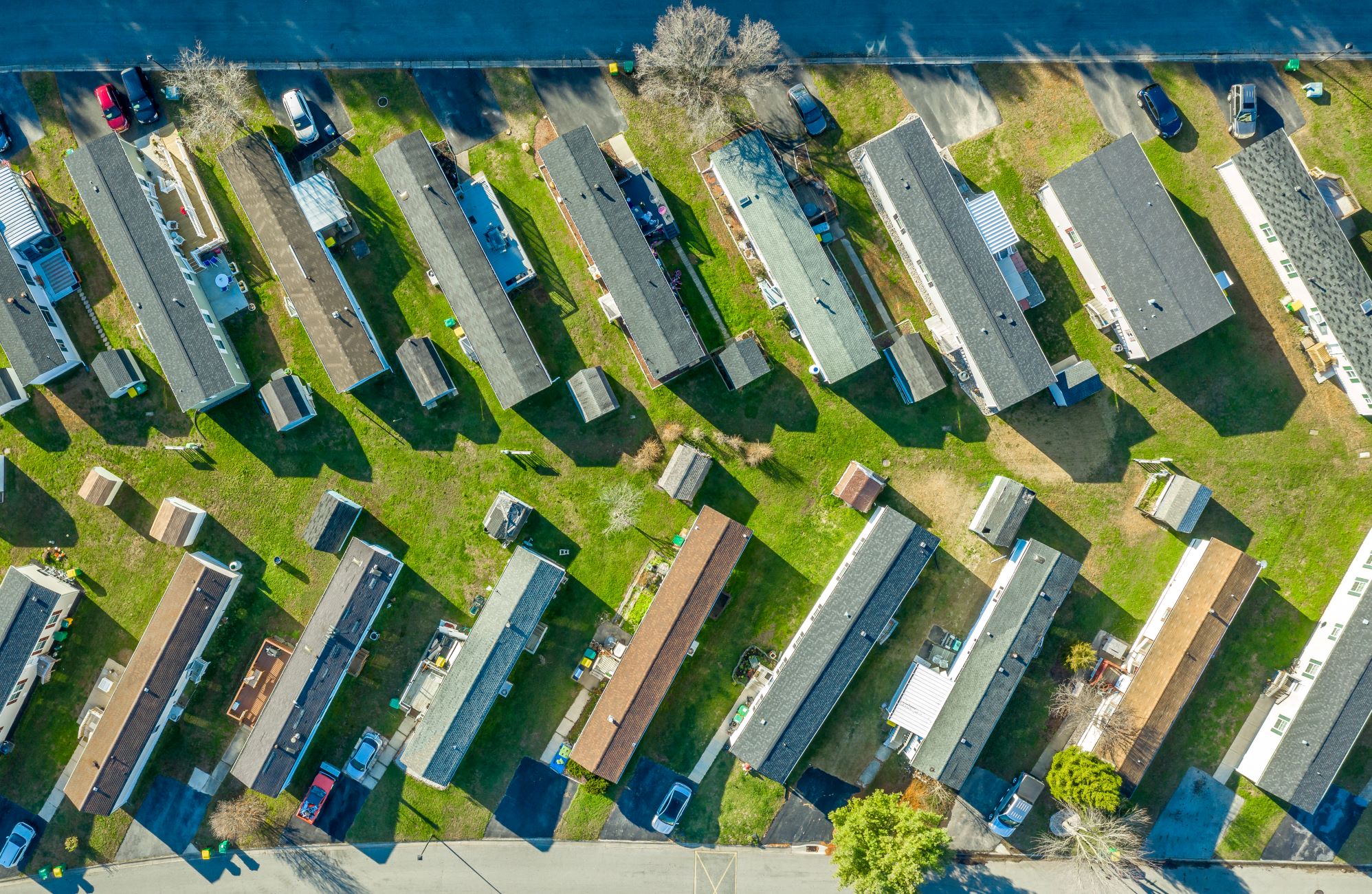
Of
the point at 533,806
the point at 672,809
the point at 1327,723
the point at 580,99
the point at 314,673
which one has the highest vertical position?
the point at 580,99

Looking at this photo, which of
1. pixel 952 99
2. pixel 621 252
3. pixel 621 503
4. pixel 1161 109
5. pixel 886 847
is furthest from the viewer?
pixel 952 99

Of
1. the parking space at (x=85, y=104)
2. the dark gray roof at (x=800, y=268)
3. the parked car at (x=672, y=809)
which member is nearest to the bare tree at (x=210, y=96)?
the parking space at (x=85, y=104)

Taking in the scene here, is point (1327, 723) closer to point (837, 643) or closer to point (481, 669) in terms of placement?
point (837, 643)

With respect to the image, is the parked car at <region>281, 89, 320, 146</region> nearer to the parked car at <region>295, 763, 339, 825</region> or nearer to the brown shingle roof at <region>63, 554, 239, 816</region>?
the brown shingle roof at <region>63, 554, 239, 816</region>

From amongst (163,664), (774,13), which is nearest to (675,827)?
(163,664)

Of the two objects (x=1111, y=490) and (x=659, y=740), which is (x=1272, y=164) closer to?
(x=1111, y=490)

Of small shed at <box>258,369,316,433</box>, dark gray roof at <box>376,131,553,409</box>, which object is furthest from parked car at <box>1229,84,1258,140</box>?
small shed at <box>258,369,316,433</box>

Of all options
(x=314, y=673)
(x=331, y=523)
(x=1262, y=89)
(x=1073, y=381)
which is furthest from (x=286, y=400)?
(x=1262, y=89)
